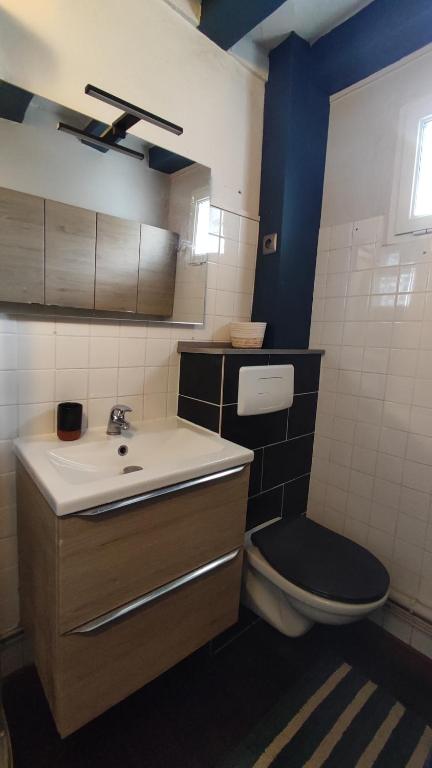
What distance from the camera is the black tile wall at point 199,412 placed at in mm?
1279

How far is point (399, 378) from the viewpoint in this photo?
4.57 ft

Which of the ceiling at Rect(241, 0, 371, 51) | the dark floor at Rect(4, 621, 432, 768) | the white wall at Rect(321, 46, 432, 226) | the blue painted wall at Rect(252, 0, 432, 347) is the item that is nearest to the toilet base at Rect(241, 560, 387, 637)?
the dark floor at Rect(4, 621, 432, 768)

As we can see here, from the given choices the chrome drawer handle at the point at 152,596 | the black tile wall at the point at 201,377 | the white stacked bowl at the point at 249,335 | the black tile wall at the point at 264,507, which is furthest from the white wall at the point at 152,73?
the chrome drawer handle at the point at 152,596

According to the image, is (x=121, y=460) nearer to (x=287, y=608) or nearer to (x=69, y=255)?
(x=69, y=255)

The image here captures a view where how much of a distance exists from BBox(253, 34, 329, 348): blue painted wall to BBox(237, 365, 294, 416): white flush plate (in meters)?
0.20

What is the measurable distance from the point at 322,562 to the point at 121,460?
0.78 m

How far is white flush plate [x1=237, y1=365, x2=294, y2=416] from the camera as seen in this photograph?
1300 mm

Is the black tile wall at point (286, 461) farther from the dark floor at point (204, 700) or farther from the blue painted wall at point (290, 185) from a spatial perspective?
the dark floor at point (204, 700)

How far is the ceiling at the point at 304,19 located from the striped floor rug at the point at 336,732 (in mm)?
2376

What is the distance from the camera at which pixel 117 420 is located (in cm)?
118

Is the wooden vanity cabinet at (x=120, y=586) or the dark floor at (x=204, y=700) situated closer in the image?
the wooden vanity cabinet at (x=120, y=586)

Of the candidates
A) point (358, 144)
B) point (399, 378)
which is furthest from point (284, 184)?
point (399, 378)


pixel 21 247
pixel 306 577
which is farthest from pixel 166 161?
pixel 306 577

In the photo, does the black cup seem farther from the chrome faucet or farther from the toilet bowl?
the toilet bowl
